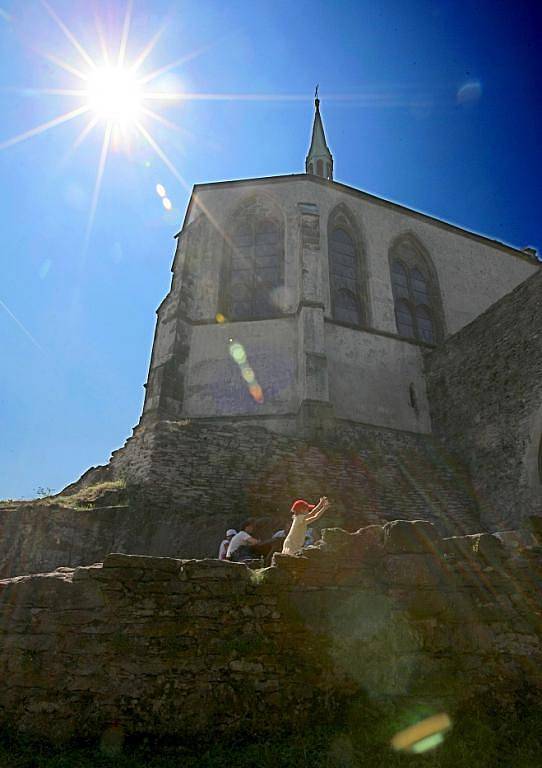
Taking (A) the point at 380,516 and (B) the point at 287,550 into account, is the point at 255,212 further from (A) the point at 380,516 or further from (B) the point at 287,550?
(B) the point at 287,550

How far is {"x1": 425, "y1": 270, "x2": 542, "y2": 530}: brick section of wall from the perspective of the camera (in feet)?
36.7

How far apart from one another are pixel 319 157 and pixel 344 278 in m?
15.5

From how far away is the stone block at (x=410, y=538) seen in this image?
4.46m

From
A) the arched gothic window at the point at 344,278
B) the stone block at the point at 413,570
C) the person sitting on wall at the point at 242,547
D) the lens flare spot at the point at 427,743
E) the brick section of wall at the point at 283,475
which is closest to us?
the lens flare spot at the point at 427,743

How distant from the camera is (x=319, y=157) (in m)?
29.6

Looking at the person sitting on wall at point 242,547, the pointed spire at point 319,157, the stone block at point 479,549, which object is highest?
the pointed spire at point 319,157

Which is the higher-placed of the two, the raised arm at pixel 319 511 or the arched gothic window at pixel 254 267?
the arched gothic window at pixel 254 267

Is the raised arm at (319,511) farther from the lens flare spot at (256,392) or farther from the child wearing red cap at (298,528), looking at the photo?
the lens flare spot at (256,392)

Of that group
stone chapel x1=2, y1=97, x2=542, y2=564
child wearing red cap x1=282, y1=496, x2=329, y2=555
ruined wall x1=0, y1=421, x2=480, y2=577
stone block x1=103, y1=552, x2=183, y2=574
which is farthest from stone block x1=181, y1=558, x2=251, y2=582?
stone chapel x1=2, y1=97, x2=542, y2=564

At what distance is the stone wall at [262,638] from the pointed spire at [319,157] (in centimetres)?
2822

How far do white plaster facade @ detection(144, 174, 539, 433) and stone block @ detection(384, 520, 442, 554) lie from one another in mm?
8833

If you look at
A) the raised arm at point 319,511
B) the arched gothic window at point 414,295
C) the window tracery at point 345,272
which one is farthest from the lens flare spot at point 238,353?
the raised arm at point 319,511

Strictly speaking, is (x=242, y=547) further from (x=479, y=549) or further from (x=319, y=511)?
(x=479, y=549)

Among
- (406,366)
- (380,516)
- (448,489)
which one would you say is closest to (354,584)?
(380,516)
